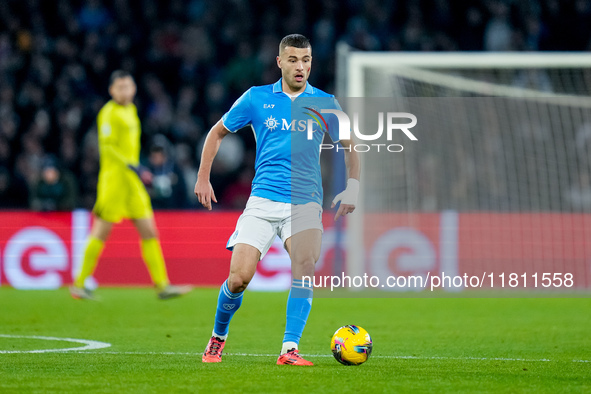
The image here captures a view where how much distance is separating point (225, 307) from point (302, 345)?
1.50 m

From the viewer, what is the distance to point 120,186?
1137cm

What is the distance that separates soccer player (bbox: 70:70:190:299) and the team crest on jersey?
5.20 metres

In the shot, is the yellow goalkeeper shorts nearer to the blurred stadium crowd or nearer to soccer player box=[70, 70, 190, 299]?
soccer player box=[70, 70, 190, 299]

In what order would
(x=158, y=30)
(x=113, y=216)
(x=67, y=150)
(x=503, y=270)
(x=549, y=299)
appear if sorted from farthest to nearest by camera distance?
(x=158, y=30) → (x=67, y=150) → (x=503, y=270) → (x=549, y=299) → (x=113, y=216)

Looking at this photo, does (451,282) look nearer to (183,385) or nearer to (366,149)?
(366,149)

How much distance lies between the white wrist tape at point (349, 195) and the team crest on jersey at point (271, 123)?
0.59m

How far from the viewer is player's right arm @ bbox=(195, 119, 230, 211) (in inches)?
241

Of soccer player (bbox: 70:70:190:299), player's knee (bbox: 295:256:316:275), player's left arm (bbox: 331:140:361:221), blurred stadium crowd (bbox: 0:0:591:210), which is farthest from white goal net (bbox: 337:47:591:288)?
player's knee (bbox: 295:256:316:275)

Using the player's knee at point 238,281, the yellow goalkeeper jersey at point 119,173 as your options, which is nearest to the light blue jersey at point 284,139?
the player's knee at point 238,281

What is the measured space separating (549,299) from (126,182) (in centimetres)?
566

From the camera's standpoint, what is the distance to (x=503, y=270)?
14.0 metres

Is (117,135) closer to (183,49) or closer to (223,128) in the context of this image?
(223,128)

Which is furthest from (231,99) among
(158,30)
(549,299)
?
(549,299)

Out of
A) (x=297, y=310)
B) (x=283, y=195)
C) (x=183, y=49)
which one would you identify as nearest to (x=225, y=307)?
(x=297, y=310)
